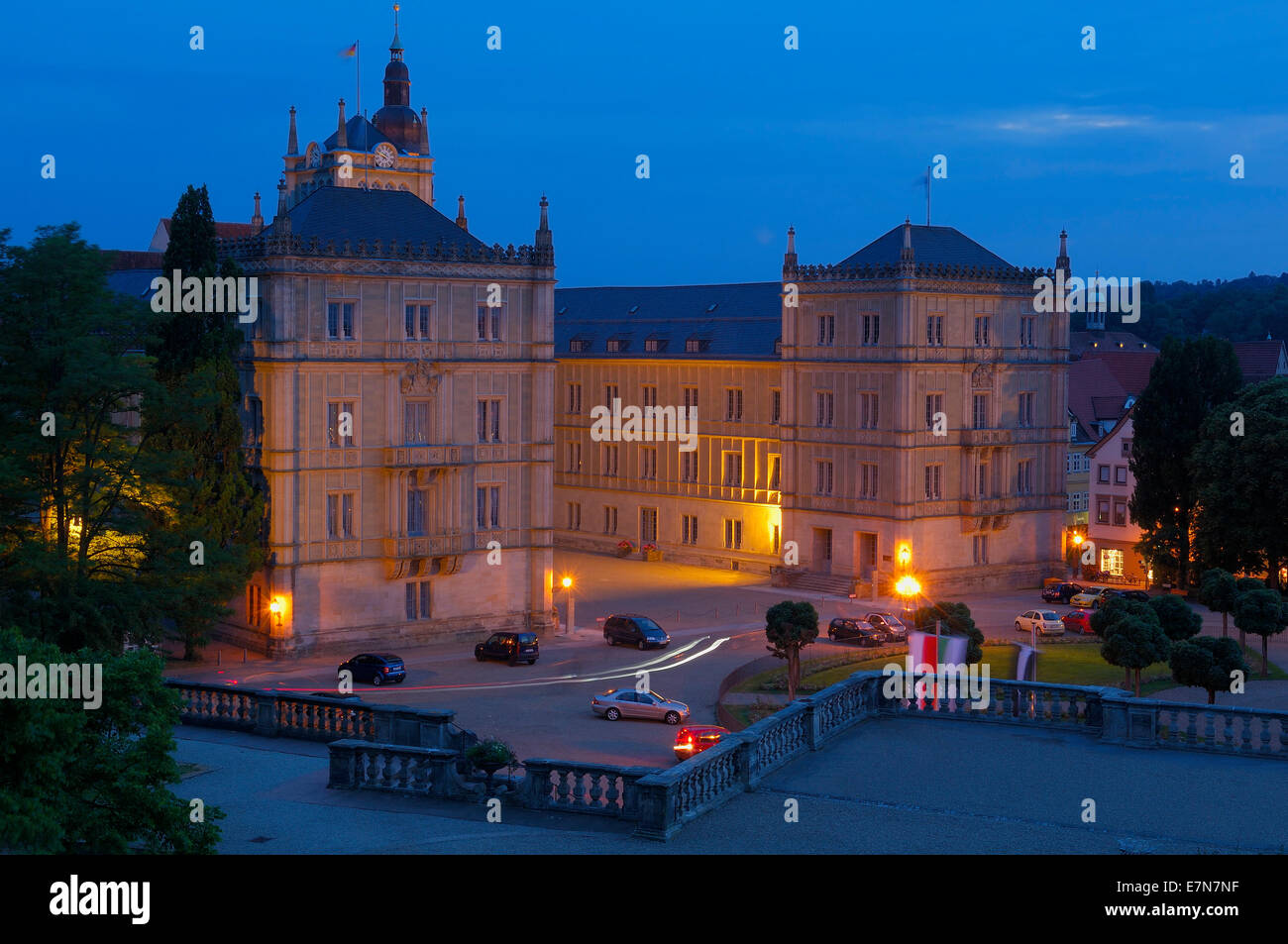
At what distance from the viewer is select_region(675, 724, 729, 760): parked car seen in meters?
46.8

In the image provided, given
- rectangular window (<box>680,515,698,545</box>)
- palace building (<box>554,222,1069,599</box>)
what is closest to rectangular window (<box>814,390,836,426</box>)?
palace building (<box>554,222,1069,599</box>)

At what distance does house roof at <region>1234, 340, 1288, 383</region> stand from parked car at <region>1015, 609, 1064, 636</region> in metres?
42.4

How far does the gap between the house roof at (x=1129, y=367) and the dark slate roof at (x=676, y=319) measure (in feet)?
97.1

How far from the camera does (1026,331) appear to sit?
85.2m

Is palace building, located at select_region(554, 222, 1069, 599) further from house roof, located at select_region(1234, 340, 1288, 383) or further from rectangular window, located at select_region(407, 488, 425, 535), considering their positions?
house roof, located at select_region(1234, 340, 1288, 383)

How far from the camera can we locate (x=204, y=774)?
1192 inches

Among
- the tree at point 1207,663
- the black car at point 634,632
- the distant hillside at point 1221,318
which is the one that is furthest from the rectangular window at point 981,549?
the distant hillside at point 1221,318

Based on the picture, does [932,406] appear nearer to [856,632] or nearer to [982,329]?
[982,329]

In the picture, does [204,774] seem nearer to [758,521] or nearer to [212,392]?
[212,392]

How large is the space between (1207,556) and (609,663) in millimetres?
30900

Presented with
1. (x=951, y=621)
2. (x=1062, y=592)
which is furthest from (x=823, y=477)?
(x=951, y=621)

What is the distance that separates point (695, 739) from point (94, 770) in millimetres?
27181

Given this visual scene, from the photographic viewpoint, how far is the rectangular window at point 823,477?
84.4 meters
